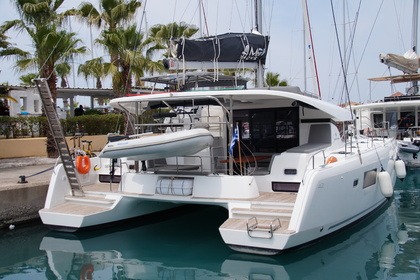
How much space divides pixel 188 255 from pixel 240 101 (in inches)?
124

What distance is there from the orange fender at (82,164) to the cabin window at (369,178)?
5339 millimetres

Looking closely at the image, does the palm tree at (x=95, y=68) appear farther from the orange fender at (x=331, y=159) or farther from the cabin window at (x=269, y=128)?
the orange fender at (x=331, y=159)

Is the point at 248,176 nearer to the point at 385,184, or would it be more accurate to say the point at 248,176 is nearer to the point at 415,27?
the point at 385,184

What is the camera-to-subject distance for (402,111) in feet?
64.6

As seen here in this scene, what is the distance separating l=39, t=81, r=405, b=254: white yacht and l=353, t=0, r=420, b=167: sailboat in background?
733cm

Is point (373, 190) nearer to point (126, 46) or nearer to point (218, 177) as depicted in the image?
point (218, 177)

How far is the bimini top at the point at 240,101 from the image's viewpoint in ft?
25.2

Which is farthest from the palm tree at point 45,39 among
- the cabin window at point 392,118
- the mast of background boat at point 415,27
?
the mast of background boat at point 415,27

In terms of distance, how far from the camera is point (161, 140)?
7250mm

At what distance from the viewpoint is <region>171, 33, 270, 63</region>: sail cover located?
943 centimetres

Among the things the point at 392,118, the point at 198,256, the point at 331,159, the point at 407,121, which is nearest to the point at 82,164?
the point at 198,256

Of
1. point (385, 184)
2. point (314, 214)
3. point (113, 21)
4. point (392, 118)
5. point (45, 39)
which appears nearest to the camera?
point (314, 214)

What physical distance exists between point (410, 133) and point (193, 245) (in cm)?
1322

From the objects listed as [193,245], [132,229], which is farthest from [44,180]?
[193,245]
